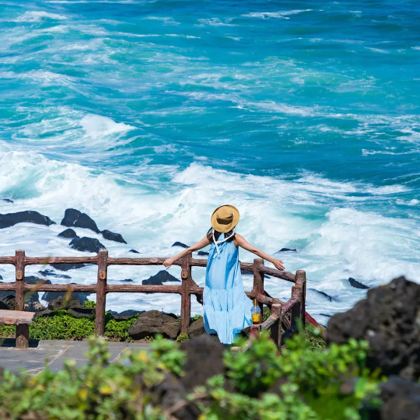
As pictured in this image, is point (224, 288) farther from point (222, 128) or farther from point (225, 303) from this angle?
point (222, 128)

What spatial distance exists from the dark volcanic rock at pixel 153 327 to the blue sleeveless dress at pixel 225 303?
7.29 ft

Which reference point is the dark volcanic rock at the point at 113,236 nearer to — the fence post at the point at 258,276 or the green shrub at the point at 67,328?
the green shrub at the point at 67,328

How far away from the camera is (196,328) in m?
14.1

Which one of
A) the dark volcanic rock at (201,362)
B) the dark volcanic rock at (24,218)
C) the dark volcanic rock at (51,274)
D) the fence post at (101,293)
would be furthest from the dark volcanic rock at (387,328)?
the dark volcanic rock at (24,218)

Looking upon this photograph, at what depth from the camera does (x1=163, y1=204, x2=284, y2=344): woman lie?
11.7m

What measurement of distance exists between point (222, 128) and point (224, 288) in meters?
22.7

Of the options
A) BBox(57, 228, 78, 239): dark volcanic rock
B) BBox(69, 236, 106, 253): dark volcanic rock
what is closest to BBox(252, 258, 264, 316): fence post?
BBox(69, 236, 106, 253): dark volcanic rock

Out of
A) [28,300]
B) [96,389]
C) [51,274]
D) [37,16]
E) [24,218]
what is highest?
[96,389]

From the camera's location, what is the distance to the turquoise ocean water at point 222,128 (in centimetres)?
2395

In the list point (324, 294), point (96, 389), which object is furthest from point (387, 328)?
point (324, 294)

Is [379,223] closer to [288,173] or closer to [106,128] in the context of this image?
[288,173]

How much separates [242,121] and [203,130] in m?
1.22

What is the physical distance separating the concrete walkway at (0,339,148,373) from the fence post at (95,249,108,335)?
53 cm

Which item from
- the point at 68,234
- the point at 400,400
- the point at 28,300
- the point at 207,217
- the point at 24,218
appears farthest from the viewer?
the point at 207,217
